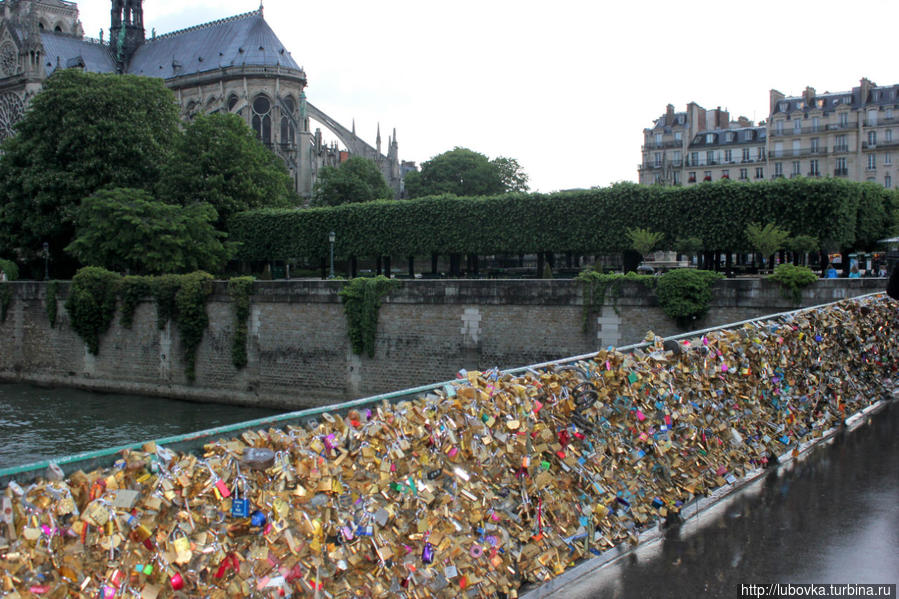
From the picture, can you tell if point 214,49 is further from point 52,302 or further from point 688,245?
point 688,245

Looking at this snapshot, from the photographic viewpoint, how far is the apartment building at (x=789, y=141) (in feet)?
180

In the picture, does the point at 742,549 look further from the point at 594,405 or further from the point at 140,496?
the point at 140,496

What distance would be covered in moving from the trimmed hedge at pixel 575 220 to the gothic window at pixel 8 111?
3953 centimetres

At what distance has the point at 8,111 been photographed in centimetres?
6725

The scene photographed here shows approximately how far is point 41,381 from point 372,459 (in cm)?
2899

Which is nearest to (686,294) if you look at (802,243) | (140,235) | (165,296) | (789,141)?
(802,243)

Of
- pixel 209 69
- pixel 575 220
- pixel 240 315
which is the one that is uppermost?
pixel 209 69

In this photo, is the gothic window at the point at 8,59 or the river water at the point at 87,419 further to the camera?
the gothic window at the point at 8,59

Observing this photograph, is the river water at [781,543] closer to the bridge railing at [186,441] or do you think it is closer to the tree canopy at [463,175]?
the bridge railing at [186,441]

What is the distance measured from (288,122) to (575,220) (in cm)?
3998

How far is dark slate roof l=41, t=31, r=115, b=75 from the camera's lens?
68062mm

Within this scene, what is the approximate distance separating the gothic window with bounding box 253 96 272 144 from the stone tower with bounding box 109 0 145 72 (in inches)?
633

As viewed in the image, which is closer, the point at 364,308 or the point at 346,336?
the point at 364,308

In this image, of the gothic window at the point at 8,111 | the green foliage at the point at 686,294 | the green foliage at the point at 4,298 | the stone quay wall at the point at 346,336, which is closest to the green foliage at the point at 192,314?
the stone quay wall at the point at 346,336
